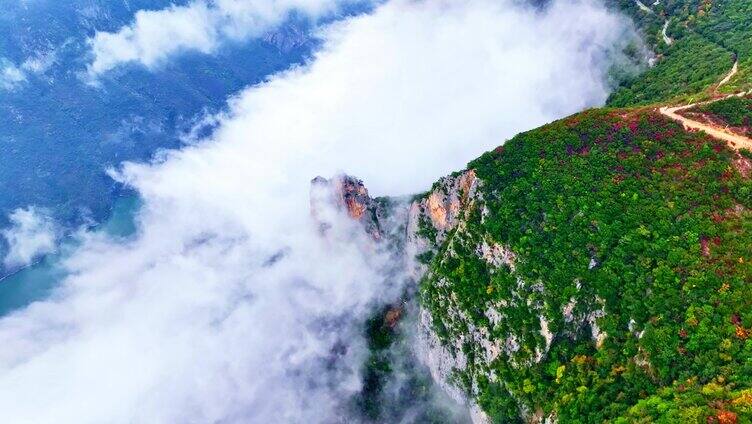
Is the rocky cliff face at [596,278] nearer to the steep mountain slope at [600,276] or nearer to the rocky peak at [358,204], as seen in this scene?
the steep mountain slope at [600,276]

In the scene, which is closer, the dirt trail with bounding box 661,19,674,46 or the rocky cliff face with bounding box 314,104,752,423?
the rocky cliff face with bounding box 314,104,752,423

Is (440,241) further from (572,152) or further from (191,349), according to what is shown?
(191,349)

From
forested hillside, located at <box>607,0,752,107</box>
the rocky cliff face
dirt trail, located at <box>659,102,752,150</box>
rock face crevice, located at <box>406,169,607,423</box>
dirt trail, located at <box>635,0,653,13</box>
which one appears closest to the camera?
the rocky cliff face

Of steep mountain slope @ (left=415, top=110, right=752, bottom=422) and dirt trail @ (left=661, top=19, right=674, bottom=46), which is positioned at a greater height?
dirt trail @ (left=661, top=19, right=674, bottom=46)

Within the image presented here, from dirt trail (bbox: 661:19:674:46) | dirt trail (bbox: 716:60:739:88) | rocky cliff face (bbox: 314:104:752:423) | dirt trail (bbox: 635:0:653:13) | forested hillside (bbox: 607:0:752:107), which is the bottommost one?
rocky cliff face (bbox: 314:104:752:423)

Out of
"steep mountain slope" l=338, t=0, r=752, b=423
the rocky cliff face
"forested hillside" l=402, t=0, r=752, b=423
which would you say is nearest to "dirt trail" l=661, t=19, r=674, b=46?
"steep mountain slope" l=338, t=0, r=752, b=423

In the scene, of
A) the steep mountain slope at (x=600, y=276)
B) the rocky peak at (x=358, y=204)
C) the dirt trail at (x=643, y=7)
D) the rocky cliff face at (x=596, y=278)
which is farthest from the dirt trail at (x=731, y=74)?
the rocky peak at (x=358, y=204)

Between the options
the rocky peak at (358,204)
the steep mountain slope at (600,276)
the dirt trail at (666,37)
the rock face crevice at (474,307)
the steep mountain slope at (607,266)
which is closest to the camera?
the steep mountain slope at (600,276)

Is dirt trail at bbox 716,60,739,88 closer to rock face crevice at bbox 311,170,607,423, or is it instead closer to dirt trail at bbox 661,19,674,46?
dirt trail at bbox 661,19,674,46

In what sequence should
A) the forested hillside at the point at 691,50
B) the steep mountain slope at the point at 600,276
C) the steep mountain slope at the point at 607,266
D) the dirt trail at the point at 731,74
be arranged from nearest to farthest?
the steep mountain slope at the point at 600,276, the steep mountain slope at the point at 607,266, the dirt trail at the point at 731,74, the forested hillside at the point at 691,50
